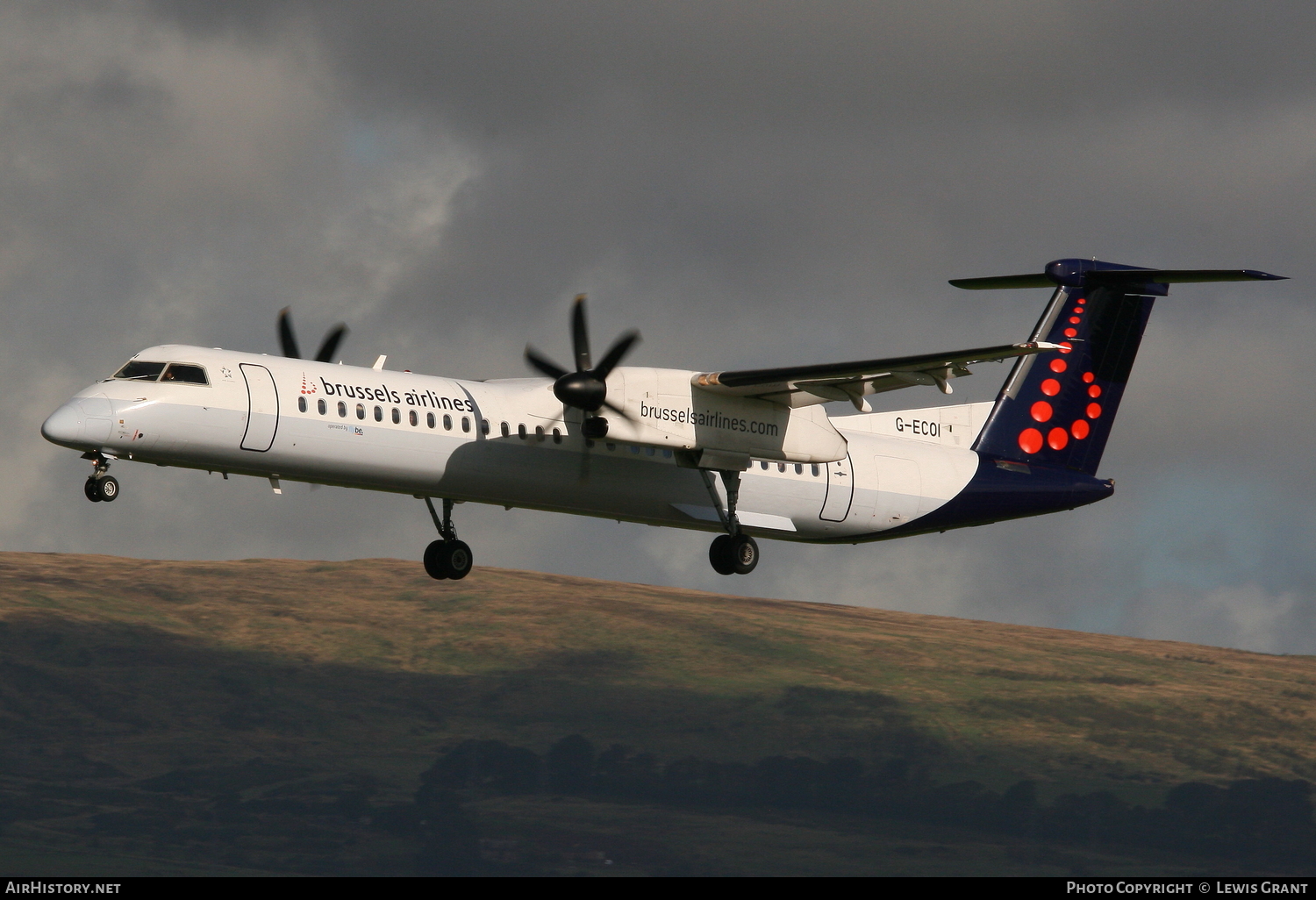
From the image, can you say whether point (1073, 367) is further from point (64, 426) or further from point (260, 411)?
point (64, 426)

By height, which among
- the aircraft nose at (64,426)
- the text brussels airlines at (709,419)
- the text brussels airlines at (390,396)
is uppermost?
the text brussels airlines at (709,419)

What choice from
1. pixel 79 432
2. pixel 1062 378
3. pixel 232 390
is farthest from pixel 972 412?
pixel 79 432

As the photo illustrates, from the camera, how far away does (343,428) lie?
27.1 meters

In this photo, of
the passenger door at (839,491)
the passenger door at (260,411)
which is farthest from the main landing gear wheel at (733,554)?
the passenger door at (260,411)

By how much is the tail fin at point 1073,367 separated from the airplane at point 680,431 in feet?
0.15

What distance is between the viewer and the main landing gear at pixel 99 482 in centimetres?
2483

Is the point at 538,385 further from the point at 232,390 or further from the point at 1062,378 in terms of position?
the point at 1062,378

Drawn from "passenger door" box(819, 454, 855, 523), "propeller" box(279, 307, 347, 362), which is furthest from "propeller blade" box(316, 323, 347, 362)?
"passenger door" box(819, 454, 855, 523)

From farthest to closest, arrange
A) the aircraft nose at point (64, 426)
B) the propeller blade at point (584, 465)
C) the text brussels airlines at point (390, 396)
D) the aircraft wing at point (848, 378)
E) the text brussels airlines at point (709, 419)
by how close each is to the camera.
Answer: the text brussels airlines at point (709, 419) → the propeller blade at point (584, 465) → the aircraft wing at point (848, 378) → the text brussels airlines at point (390, 396) → the aircraft nose at point (64, 426)

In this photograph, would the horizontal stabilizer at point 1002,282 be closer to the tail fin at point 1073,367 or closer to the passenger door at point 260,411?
the tail fin at point 1073,367

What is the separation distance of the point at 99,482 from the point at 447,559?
8088 mm

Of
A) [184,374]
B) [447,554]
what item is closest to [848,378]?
[447,554]

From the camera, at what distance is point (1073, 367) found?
120 feet

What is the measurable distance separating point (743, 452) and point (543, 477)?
4278mm
